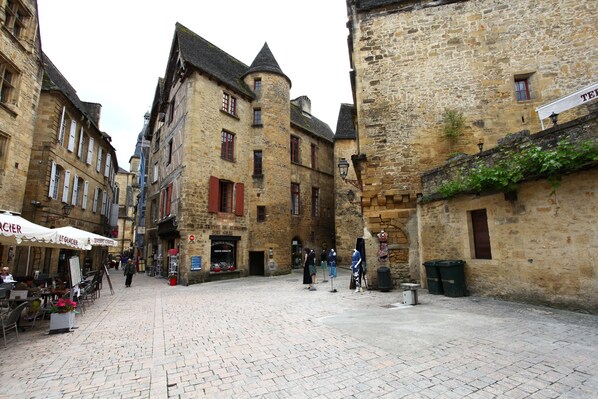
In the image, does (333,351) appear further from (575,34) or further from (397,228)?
(575,34)

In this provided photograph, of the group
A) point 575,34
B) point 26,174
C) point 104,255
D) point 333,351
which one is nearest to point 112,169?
point 104,255

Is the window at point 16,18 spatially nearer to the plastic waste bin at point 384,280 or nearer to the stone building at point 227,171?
the stone building at point 227,171

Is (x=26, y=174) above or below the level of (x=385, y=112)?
below

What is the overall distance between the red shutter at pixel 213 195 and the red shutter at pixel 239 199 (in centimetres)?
133

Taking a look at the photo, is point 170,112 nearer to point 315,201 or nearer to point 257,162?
point 257,162

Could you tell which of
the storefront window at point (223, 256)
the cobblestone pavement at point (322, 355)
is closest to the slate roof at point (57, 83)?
the storefront window at point (223, 256)

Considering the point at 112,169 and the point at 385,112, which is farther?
the point at 112,169

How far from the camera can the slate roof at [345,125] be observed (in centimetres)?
2272

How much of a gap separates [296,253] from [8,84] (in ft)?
53.7

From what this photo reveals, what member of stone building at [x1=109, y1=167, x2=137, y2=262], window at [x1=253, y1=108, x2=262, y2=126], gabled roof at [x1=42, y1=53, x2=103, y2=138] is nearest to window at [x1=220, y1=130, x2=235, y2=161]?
window at [x1=253, y1=108, x2=262, y2=126]

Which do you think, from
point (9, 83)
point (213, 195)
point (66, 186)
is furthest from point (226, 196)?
point (9, 83)

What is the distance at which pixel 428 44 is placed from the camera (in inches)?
426

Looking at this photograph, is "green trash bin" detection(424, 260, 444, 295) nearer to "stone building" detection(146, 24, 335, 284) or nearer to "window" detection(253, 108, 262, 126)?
"stone building" detection(146, 24, 335, 284)

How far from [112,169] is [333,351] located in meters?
23.3
